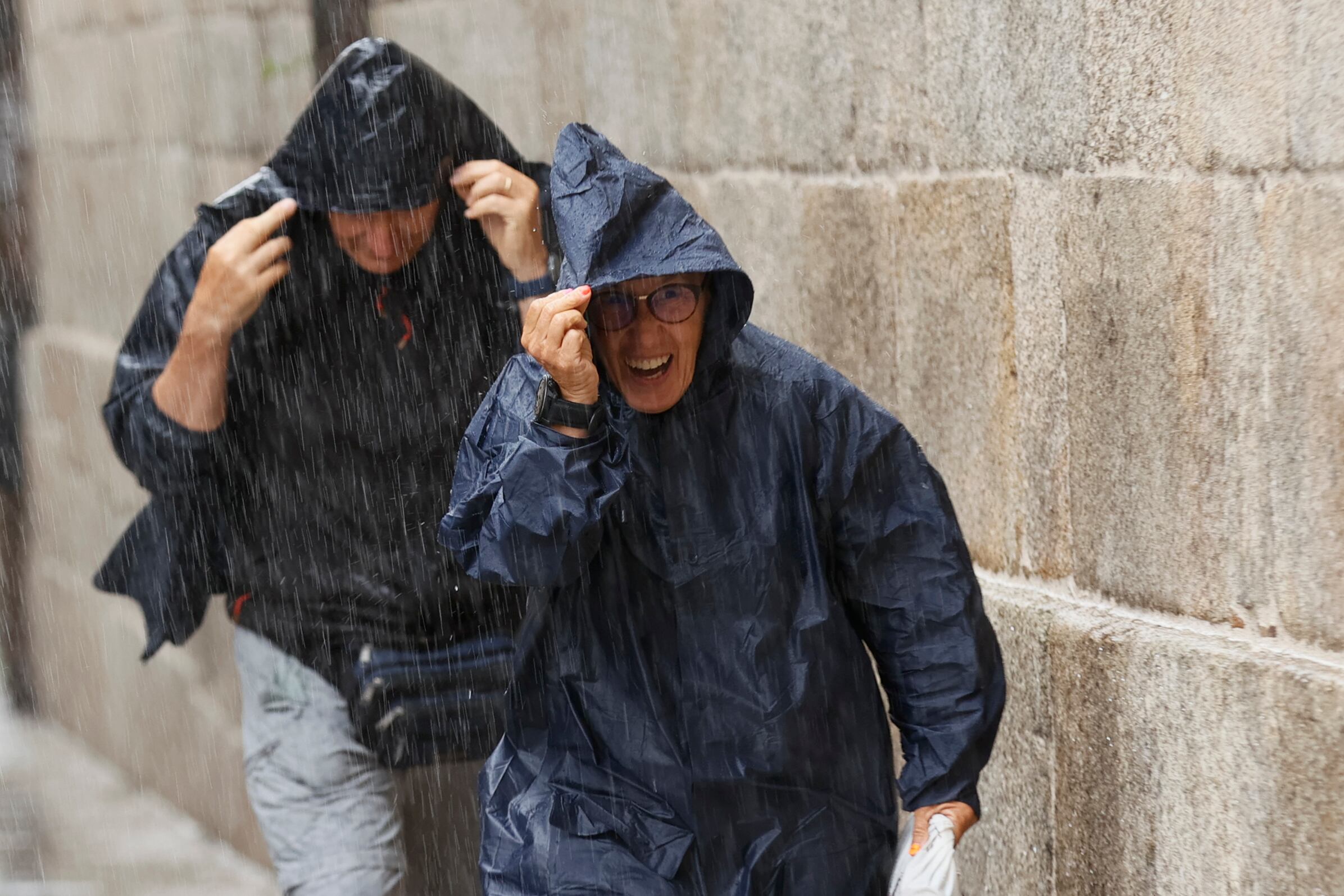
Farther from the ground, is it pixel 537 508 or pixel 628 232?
pixel 628 232

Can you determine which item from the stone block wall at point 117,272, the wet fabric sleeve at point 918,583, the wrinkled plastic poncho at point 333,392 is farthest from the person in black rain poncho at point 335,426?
the stone block wall at point 117,272

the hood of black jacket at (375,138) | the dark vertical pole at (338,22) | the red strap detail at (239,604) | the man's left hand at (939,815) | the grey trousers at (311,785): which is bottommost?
the grey trousers at (311,785)

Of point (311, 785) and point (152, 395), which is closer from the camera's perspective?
point (152, 395)

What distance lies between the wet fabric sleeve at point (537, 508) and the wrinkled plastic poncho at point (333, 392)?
46.3 inches

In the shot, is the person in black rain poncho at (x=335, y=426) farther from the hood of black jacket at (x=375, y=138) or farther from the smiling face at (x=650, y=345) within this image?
the smiling face at (x=650, y=345)

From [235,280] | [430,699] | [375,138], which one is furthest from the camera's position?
[430,699]

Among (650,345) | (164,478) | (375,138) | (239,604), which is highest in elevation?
(375,138)

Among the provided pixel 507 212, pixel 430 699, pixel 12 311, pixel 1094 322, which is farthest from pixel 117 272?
pixel 1094 322

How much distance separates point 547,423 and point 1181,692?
4.77 feet

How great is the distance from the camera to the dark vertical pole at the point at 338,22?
7191 millimetres

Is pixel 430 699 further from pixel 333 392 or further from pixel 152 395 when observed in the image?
pixel 152 395

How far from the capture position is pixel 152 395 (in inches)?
171

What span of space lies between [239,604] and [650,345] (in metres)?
1.75

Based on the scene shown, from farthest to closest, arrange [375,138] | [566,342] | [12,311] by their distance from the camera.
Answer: [12,311], [375,138], [566,342]
